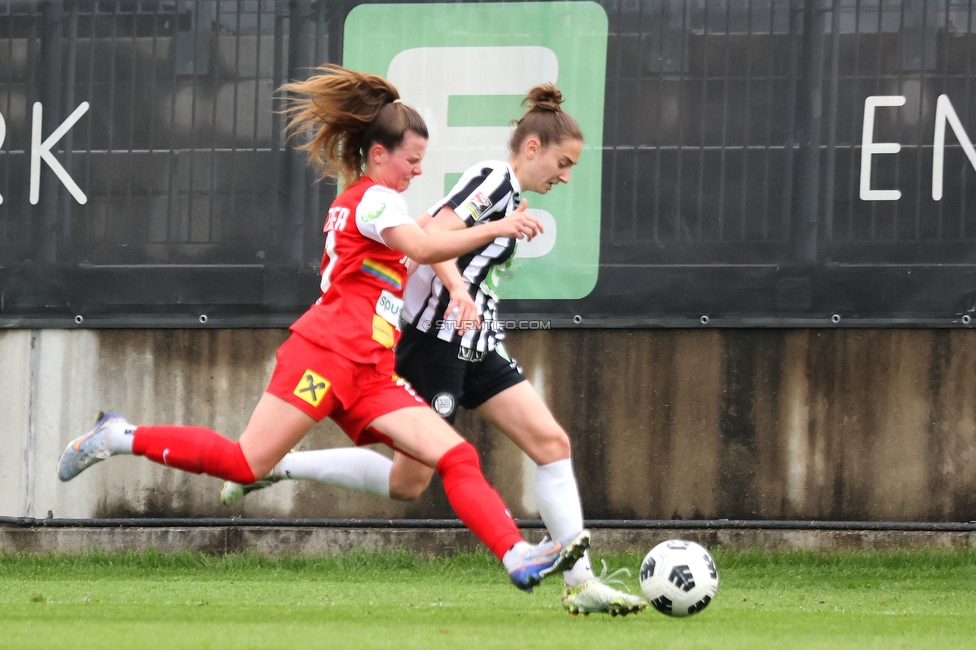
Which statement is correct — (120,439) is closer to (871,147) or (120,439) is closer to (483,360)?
(483,360)

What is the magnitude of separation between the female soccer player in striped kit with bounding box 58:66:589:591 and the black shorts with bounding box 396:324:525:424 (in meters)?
0.39

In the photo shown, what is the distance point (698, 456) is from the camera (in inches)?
268

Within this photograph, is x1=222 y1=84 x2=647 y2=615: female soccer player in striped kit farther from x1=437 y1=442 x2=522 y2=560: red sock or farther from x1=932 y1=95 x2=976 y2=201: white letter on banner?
x1=932 y1=95 x2=976 y2=201: white letter on banner

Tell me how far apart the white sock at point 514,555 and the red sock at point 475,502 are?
3 centimetres

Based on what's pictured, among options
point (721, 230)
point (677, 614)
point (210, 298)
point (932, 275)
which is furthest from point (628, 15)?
point (677, 614)

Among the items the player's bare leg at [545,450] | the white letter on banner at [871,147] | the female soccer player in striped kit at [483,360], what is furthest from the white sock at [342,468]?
the white letter on banner at [871,147]

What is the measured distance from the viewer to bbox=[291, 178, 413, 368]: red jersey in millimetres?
4086

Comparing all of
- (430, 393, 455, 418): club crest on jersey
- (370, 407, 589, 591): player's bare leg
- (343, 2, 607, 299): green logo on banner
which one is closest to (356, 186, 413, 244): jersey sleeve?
(370, 407, 589, 591): player's bare leg

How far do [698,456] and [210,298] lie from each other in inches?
114

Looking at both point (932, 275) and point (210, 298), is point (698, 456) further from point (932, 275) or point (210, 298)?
point (210, 298)

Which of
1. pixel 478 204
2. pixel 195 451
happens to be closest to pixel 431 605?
pixel 195 451

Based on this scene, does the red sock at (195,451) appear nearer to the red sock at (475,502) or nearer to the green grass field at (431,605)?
the green grass field at (431,605)

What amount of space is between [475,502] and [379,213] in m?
1.02

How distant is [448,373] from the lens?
182 inches
